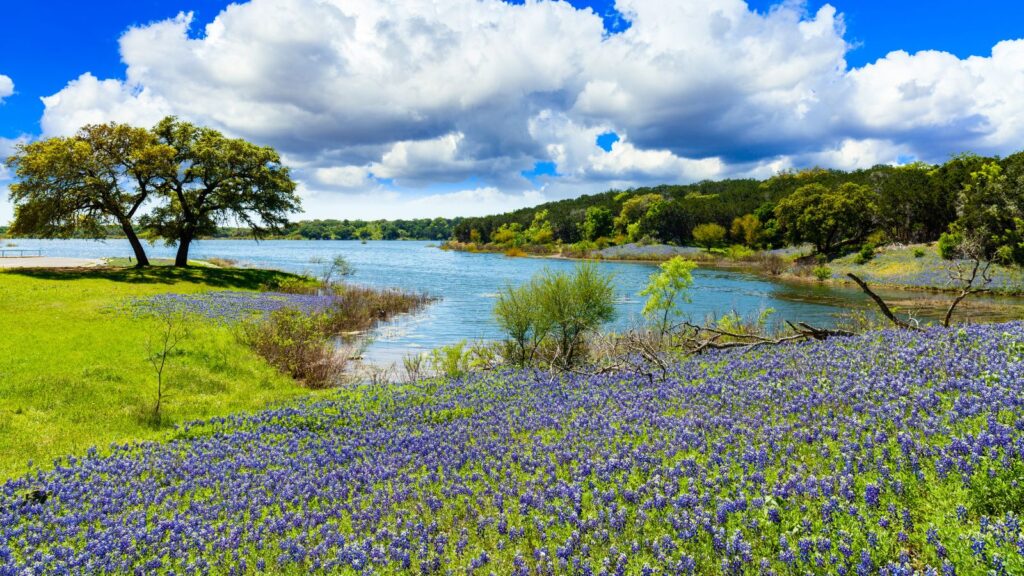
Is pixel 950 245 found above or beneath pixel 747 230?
beneath

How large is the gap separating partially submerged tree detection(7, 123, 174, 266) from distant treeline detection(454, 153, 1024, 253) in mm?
88928

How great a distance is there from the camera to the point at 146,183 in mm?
45531

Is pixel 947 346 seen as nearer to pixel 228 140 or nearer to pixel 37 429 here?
pixel 37 429

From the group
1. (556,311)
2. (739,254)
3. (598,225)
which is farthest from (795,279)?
(598,225)

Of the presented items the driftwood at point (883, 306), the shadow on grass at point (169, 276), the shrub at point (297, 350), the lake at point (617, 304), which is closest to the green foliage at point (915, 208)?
the lake at point (617, 304)

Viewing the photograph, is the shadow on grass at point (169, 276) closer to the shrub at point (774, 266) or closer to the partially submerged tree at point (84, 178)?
the partially submerged tree at point (84, 178)

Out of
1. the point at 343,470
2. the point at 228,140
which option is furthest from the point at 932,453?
the point at 228,140

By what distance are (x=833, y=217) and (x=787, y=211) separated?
1294 centimetres

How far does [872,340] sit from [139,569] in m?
12.4

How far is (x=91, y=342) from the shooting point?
18953mm

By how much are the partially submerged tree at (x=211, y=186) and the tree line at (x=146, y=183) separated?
0.26 ft

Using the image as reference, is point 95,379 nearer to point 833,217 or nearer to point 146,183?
point 146,183

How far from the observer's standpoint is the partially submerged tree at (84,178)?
130 feet

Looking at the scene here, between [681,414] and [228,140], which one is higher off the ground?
[228,140]
